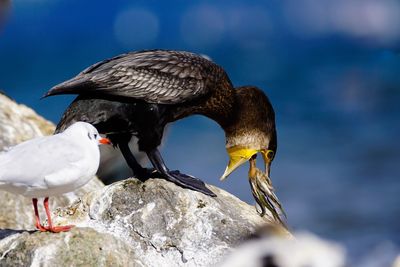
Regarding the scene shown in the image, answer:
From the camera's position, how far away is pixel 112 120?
209 inches

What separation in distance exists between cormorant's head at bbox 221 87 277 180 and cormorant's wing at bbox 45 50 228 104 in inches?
16.5

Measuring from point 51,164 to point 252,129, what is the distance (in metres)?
2.44

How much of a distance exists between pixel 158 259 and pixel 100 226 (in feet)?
1.43

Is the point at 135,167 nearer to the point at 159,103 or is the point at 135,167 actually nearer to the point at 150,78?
the point at 159,103

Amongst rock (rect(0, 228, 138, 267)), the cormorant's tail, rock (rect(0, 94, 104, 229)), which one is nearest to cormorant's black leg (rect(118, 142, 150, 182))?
the cormorant's tail

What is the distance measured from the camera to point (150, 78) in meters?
5.48

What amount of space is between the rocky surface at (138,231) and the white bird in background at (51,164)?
0.36 m

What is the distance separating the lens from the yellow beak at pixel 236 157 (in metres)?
6.08

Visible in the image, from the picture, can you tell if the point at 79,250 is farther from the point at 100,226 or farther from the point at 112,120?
the point at 112,120

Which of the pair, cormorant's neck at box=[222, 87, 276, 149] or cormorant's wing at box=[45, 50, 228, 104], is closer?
cormorant's wing at box=[45, 50, 228, 104]

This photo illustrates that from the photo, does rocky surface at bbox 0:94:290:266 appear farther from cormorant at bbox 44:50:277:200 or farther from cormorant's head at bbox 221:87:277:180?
cormorant's head at bbox 221:87:277:180

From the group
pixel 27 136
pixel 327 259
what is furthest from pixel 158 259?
pixel 27 136

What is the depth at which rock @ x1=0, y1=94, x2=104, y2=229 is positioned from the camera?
23.5 feet

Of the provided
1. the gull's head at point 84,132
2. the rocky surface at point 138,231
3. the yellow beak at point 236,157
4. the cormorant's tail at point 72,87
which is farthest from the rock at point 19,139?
the gull's head at point 84,132
